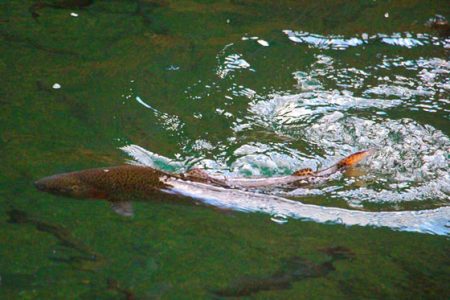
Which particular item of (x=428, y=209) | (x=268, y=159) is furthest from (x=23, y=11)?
(x=428, y=209)

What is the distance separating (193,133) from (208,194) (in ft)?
3.91

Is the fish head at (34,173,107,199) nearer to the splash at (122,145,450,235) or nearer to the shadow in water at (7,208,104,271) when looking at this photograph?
the shadow in water at (7,208,104,271)

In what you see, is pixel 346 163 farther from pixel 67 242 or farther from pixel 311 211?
pixel 67 242

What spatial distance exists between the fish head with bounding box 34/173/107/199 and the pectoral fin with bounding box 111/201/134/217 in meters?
0.10

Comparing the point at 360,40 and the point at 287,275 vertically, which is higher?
the point at 360,40

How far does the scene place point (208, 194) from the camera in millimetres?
5066

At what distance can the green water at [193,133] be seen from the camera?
452 centimetres

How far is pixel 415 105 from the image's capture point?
6.66 metres

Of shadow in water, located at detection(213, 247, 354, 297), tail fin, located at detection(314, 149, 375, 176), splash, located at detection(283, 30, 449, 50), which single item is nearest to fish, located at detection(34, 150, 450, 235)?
tail fin, located at detection(314, 149, 375, 176)

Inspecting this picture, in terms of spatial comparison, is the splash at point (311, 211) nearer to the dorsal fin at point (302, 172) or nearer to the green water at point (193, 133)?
the green water at point (193, 133)

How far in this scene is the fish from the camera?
196 inches

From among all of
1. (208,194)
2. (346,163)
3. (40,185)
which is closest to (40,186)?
(40,185)

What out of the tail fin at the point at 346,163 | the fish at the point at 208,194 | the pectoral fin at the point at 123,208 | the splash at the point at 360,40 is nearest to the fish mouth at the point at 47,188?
the fish at the point at 208,194

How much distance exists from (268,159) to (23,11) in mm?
3789
